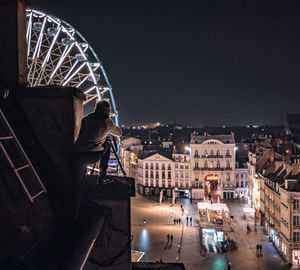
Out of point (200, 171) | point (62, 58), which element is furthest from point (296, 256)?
point (200, 171)

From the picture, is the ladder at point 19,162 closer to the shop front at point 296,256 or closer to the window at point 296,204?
the window at point 296,204

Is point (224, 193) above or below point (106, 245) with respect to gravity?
below

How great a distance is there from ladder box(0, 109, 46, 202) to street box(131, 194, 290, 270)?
3106 centimetres

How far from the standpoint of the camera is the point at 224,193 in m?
71.7

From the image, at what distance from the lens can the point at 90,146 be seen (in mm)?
4895

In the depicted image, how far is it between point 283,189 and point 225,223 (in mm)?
11515

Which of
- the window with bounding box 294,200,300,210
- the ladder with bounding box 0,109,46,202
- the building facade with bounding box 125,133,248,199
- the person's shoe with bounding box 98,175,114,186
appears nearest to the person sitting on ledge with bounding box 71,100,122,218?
the person's shoe with bounding box 98,175,114,186

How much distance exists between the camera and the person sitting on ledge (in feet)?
15.6

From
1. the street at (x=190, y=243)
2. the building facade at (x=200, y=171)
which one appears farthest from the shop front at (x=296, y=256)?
the building facade at (x=200, y=171)

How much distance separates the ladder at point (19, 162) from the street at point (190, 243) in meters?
31.1

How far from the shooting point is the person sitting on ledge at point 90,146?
187 inches

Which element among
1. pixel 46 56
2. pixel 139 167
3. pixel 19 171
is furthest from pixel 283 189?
pixel 139 167

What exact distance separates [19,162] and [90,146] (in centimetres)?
105

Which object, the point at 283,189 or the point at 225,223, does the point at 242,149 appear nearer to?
the point at 225,223
